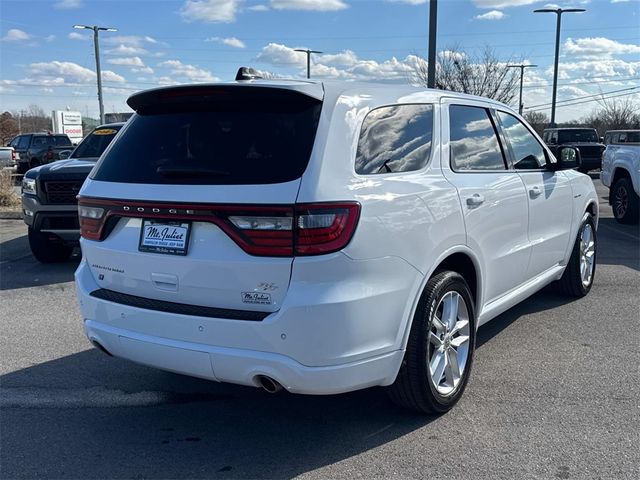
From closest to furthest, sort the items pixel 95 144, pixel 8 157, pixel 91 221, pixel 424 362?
1. pixel 424 362
2. pixel 91 221
3. pixel 95 144
4. pixel 8 157

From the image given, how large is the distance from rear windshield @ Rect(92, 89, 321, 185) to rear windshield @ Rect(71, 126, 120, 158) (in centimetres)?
594

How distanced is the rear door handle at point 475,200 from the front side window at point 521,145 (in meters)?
0.92

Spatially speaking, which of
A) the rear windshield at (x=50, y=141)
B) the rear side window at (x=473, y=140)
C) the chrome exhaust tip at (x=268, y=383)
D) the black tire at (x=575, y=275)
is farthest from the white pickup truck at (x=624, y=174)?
the rear windshield at (x=50, y=141)

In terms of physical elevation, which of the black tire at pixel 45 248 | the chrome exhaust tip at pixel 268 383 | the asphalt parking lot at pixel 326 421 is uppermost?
the chrome exhaust tip at pixel 268 383

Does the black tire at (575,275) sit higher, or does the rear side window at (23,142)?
the rear side window at (23,142)

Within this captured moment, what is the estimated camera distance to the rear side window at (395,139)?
10.5 feet

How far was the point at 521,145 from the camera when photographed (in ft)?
16.2

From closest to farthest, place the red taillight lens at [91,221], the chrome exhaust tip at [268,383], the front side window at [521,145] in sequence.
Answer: the chrome exhaust tip at [268,383]
the red taillight lens at [91,221]
the front side window at [521,145]

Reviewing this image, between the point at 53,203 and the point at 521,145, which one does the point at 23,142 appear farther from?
the point at 521,145

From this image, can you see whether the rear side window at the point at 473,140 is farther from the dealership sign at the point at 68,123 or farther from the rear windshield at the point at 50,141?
the dealership sign at the point at 68,123

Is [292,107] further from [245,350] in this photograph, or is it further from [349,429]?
[349,429]

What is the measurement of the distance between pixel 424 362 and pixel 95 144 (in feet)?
24.1

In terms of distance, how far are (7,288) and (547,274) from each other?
5745mm

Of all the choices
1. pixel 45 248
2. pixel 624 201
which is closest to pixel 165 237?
pixel 45 248
